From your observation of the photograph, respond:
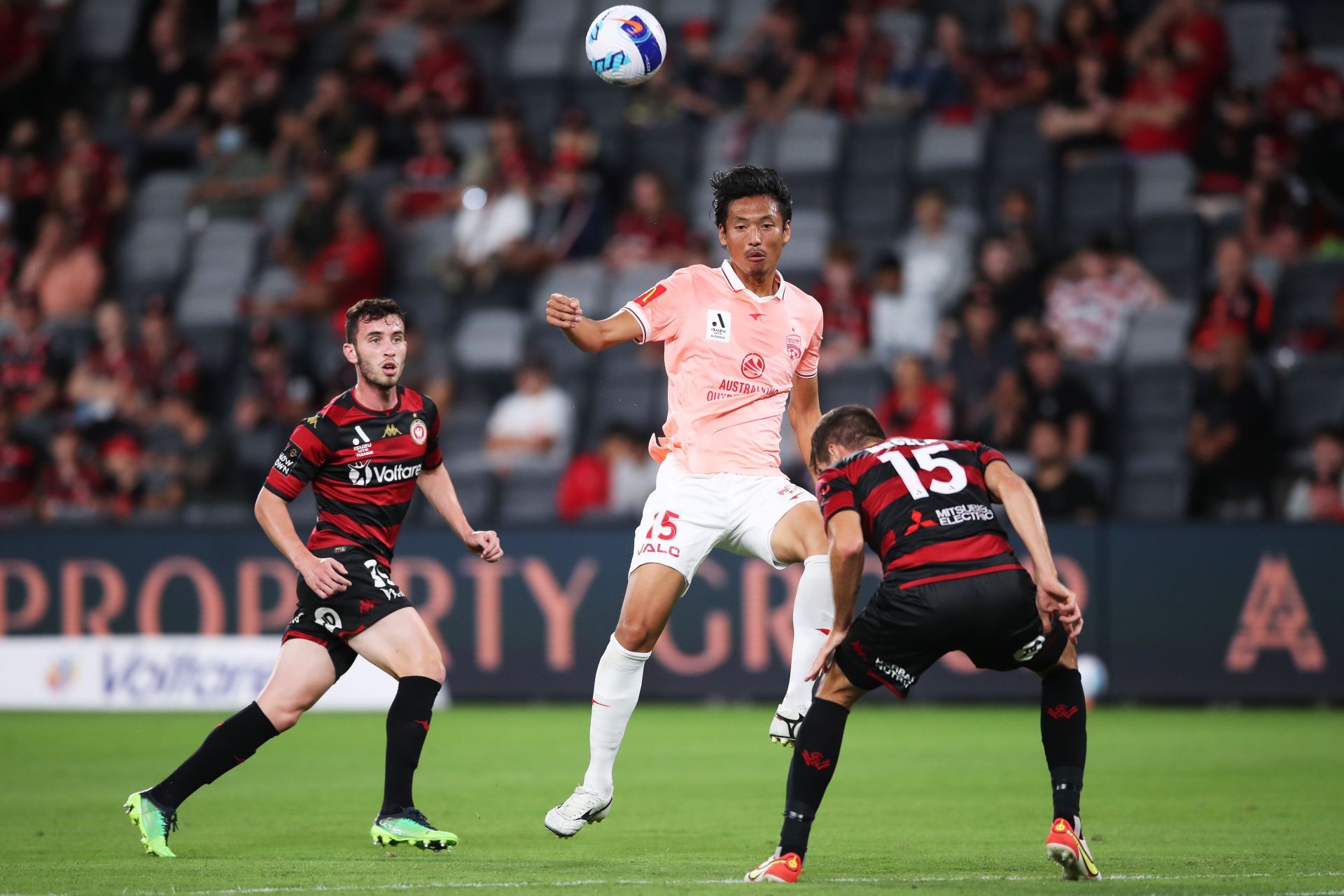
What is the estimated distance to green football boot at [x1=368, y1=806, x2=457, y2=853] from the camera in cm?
741

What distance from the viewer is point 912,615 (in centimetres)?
645

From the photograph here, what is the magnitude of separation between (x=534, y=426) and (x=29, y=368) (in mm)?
5753

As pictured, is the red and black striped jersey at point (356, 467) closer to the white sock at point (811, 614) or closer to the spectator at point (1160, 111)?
the white sock at point (811, 614)

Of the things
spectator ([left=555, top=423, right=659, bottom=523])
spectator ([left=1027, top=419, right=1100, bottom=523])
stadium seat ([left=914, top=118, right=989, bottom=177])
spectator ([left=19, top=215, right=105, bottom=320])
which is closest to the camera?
spectator ([left=1027, top=419, right=1100, bottom=523])

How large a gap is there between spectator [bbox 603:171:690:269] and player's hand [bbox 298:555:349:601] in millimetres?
10376

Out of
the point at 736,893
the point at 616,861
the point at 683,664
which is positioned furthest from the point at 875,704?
the point at 736,893

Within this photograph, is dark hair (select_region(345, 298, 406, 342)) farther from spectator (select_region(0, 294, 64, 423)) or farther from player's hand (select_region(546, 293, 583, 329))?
spectator (select_region(0, 294, 64, 423))

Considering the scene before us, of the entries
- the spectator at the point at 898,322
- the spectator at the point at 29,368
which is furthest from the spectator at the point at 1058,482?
the spectator at the point at 29,368

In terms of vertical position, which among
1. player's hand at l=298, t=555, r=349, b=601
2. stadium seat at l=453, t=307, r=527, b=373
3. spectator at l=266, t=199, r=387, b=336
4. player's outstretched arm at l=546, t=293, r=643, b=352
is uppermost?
spectator at l=266, t=199, r=387, b=336

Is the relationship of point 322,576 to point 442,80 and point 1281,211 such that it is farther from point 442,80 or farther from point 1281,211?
point 442,80

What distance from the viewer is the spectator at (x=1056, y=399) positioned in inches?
595

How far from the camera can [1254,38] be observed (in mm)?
17984

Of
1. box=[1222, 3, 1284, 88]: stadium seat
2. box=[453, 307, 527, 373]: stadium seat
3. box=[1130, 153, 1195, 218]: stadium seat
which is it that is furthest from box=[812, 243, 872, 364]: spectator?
box=[1222, 3, 1284, 88]: stadium seat

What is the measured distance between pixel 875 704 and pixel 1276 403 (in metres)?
4.21
